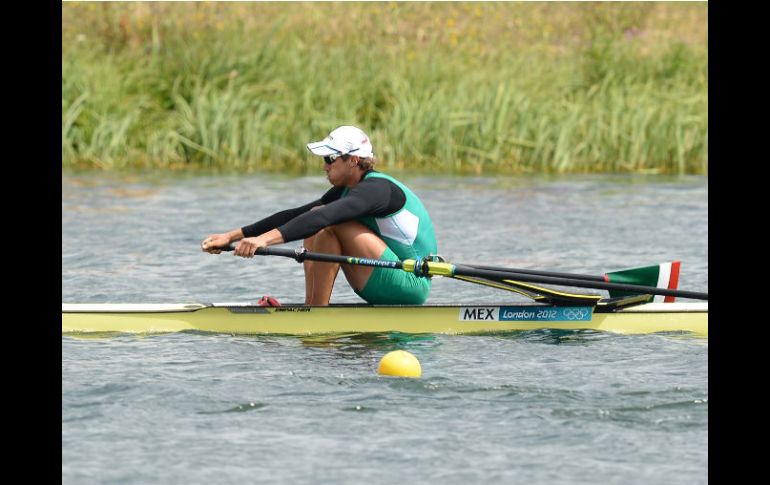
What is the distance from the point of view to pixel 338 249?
944cm

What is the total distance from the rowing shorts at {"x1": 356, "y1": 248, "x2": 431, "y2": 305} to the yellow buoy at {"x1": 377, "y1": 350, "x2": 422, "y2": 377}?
127 cm

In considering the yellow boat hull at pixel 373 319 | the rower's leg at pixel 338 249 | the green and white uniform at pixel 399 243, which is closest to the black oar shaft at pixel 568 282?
the yellow boat hull at pixel 373 319

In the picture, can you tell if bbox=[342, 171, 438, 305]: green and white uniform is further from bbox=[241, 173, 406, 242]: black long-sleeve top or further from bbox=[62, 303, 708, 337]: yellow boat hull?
bbox=[62, 303, 708, 337]: yellow boat hull

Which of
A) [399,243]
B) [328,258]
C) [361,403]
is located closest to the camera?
[361,403]

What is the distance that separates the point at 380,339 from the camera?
933 centimetres

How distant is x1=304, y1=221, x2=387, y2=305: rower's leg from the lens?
30.8ft

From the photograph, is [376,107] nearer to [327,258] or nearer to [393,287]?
[393,287]

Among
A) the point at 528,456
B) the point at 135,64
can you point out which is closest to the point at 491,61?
the point at 135,64

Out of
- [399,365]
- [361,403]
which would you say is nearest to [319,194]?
[399,365]

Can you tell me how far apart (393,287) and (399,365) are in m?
1.42

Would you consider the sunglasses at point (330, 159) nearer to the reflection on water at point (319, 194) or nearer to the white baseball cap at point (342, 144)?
the white baseball cap at point (342, 144)

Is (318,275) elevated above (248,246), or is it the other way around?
(248,246)

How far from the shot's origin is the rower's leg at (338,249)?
9.40 m

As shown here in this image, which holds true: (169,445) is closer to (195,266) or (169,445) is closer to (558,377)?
(558,377)
